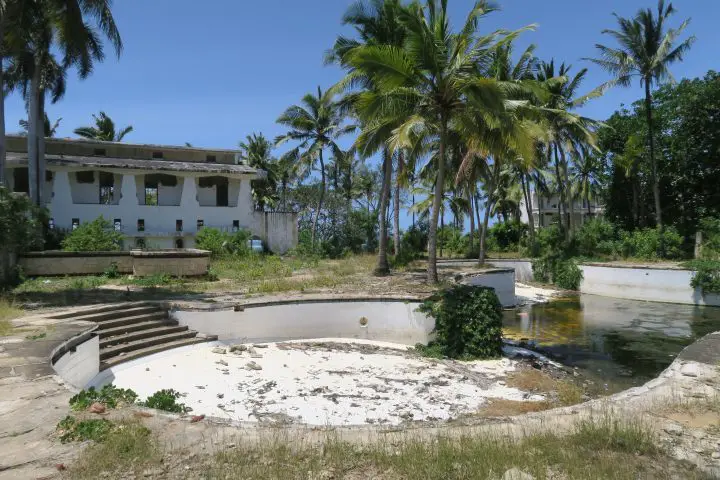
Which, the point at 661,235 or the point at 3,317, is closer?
the point at 3,317

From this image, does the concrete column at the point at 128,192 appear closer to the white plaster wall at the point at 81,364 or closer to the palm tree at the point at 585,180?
the white plaster wall at the point at 81,364

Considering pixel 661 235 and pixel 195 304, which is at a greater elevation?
pixel 661 235

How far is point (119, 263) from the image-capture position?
18.7 meters

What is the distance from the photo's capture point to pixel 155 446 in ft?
14.7

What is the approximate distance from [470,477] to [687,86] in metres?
34.2

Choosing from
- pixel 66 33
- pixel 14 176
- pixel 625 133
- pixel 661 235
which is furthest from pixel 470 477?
pixel 625 133

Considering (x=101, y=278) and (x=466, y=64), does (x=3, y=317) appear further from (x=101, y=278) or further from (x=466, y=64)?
(x=466, y=64)

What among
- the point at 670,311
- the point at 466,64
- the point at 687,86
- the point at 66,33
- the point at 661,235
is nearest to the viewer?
the point at 466,64

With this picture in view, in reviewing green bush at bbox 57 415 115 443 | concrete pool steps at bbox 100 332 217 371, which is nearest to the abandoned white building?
concrete pool steps at bbox 100 332 217 371

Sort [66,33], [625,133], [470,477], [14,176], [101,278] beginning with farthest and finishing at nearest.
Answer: [625,133], [14,176], [101,278], [66,33], [470,477]

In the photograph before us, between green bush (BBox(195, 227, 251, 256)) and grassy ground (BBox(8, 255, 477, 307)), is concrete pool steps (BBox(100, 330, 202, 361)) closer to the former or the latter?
grassy ground (BBox(8, 255, 477, 307))

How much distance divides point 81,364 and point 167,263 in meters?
9.69

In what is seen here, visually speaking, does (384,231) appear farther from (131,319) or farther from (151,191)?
(151,191)

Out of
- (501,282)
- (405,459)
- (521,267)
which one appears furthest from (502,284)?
(405,459)
